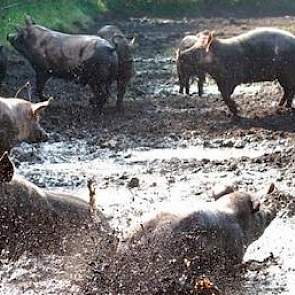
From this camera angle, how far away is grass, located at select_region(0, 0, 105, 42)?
2128cm

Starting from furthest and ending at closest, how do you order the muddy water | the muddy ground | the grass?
the grass, the muddy water, the muddy ground

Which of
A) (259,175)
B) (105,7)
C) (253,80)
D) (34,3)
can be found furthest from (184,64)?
(105,7)

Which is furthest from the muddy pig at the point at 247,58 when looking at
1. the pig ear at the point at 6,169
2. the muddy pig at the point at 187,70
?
the pig ear at the point at 6,169

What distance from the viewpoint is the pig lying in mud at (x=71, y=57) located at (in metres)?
14.2

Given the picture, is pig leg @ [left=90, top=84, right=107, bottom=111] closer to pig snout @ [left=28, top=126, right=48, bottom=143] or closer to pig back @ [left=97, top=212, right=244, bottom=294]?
pig snout @ [left=28, top=126, right=48, bottom=143]

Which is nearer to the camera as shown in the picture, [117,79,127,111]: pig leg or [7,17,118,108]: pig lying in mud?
[7,17,118,108]: pig lying in mud

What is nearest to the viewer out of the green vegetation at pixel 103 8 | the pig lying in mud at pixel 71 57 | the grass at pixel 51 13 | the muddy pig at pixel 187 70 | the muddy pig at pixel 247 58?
the muddy pig at pixel 247 58

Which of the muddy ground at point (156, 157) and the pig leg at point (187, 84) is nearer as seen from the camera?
the muddy ground at point (156, 157)

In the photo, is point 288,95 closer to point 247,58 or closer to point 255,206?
point 247,58

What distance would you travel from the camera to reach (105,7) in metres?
32.2

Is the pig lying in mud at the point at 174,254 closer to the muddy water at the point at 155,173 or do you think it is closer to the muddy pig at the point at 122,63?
the muddy water at the point at 155,173

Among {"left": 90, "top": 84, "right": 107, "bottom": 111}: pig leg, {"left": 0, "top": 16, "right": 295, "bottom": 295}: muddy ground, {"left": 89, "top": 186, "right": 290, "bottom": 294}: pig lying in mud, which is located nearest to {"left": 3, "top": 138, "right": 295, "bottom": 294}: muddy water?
{"left": 0, "top": 16, "right": 295, "bottom": 295}: muddy ground

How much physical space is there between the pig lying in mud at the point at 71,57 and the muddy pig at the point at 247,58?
4.58ft

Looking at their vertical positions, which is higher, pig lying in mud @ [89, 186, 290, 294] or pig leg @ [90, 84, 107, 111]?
pig lying in mud @ [89, 186, 290, 294]
